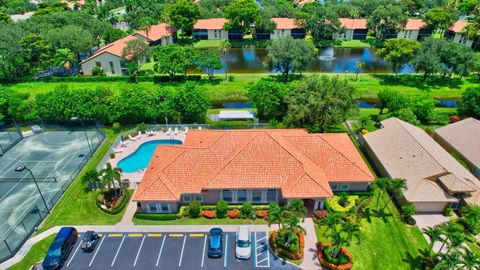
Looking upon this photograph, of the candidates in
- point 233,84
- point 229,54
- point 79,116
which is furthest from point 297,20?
point 79,116

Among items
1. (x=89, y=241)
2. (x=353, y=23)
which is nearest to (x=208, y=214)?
(x=89, y=241)

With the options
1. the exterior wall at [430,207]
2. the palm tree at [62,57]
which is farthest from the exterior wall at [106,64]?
the exterior wall at [430,207]

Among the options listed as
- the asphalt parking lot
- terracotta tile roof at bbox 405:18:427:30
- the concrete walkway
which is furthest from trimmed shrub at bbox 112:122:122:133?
terracotta tile roof at bbox 405:18:427:30

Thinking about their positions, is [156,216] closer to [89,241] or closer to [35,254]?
[89,241]

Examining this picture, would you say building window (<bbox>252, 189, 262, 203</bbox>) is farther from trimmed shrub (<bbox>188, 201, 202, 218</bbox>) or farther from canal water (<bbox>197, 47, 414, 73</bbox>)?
canal water (<bbox>197, 47, 414, 73</bbox>)

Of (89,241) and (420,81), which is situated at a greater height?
(420,81)
